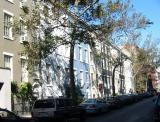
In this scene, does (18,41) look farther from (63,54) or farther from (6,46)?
(63,54)

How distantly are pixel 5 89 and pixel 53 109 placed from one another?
8926 mm

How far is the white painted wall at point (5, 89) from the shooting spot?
32.0 meters

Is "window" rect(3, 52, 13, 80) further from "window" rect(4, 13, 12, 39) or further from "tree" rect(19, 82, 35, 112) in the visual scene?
"tree" rect(19, 82, 35, 112)

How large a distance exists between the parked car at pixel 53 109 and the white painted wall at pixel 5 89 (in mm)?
7249

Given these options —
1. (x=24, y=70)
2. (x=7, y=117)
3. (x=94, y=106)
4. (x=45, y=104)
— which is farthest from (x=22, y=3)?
(x=7, y=117)

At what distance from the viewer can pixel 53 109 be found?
24.5 meters

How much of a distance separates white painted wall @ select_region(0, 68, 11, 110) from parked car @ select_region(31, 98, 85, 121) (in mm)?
7249

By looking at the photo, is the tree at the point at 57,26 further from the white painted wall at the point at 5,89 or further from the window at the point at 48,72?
the window at the point at 48,72

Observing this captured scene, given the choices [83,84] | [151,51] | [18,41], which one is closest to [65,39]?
[18,41]

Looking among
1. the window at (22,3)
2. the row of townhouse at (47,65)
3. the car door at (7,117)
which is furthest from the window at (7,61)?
the car door at (7,117)

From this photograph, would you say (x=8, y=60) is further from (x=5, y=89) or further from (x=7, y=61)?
(x=5, y=89)

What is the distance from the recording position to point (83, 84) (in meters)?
55.3

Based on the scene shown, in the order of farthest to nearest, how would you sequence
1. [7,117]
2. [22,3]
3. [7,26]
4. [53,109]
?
[22,3], [7,26], [53,109], [7,117]

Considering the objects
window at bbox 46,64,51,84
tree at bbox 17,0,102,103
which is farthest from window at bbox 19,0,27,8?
window at bbox 46,64,51,84
